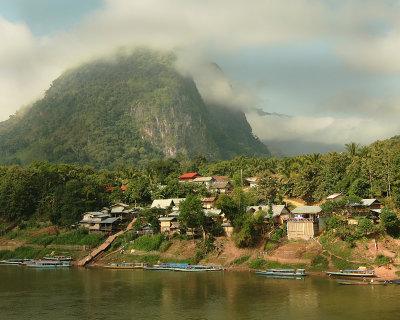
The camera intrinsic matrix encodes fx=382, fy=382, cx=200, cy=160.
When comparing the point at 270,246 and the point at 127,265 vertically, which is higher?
the point at 270,246

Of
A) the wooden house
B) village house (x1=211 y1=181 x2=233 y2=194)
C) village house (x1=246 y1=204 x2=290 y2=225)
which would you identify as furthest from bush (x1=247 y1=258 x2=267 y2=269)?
village house (x1=211 y1=181 x2=233 y2=194)

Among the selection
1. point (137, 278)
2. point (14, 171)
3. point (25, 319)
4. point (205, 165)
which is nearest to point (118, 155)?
point (205, 165)

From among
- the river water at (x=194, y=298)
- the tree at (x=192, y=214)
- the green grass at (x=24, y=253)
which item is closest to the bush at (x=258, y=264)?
the river water at (x=194, y=298)

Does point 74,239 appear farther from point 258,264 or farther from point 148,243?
point 258,264

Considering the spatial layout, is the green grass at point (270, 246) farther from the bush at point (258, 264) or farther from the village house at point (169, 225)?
the village house at point (169, 225)

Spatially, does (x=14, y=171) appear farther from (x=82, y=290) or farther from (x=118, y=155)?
(x=118, y=155)

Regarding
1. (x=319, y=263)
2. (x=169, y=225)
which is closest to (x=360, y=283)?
(x=319, y=263)
